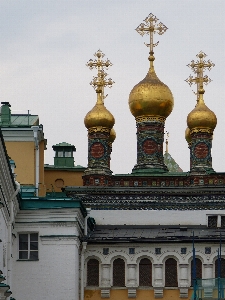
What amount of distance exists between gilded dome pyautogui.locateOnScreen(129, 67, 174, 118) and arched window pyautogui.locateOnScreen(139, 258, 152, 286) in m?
13.8

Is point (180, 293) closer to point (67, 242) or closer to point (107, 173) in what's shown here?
point (67, 242)

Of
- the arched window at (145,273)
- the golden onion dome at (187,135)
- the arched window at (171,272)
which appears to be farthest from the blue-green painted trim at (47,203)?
the golden onion dome at (187,135)

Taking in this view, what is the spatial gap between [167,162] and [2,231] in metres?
37.1

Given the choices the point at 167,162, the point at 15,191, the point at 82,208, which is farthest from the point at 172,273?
the point at 167,162

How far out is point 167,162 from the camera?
73.1 m

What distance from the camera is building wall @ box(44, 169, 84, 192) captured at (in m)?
59.5

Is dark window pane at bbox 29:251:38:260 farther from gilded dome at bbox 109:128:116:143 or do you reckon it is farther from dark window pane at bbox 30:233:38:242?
gilded dome at bbox 109:128:116:143

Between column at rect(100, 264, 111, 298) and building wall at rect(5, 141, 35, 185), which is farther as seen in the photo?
building wall at rect(5, 141, 35, 185)

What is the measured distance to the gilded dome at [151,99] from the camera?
5978 centimetres

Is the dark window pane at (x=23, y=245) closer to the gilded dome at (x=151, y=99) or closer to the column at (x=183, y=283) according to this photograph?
the column at (x=183, y=283)

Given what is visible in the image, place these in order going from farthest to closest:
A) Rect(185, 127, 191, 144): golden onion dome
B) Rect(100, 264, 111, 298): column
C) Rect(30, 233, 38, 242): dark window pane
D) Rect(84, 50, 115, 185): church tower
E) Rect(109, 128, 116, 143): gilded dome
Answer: Rect(185, 127, 191, 144): golden onion dome < Rect(109, 128, 116, 143): gilded dome < Rect(84, 50, 115, 185): church tower < Rect(100, 264, 111, 298): column < Rect(30, 233, 38, 242): dark window pane

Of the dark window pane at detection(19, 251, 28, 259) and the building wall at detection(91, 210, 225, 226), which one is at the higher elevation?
the building wall at detection(91, 210, 225, 226)

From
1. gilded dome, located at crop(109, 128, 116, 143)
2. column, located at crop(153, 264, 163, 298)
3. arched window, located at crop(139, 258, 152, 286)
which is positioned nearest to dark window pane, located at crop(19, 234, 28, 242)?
arched window, located at crop(139, 258, 152, 286)

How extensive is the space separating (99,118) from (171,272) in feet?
46.9
